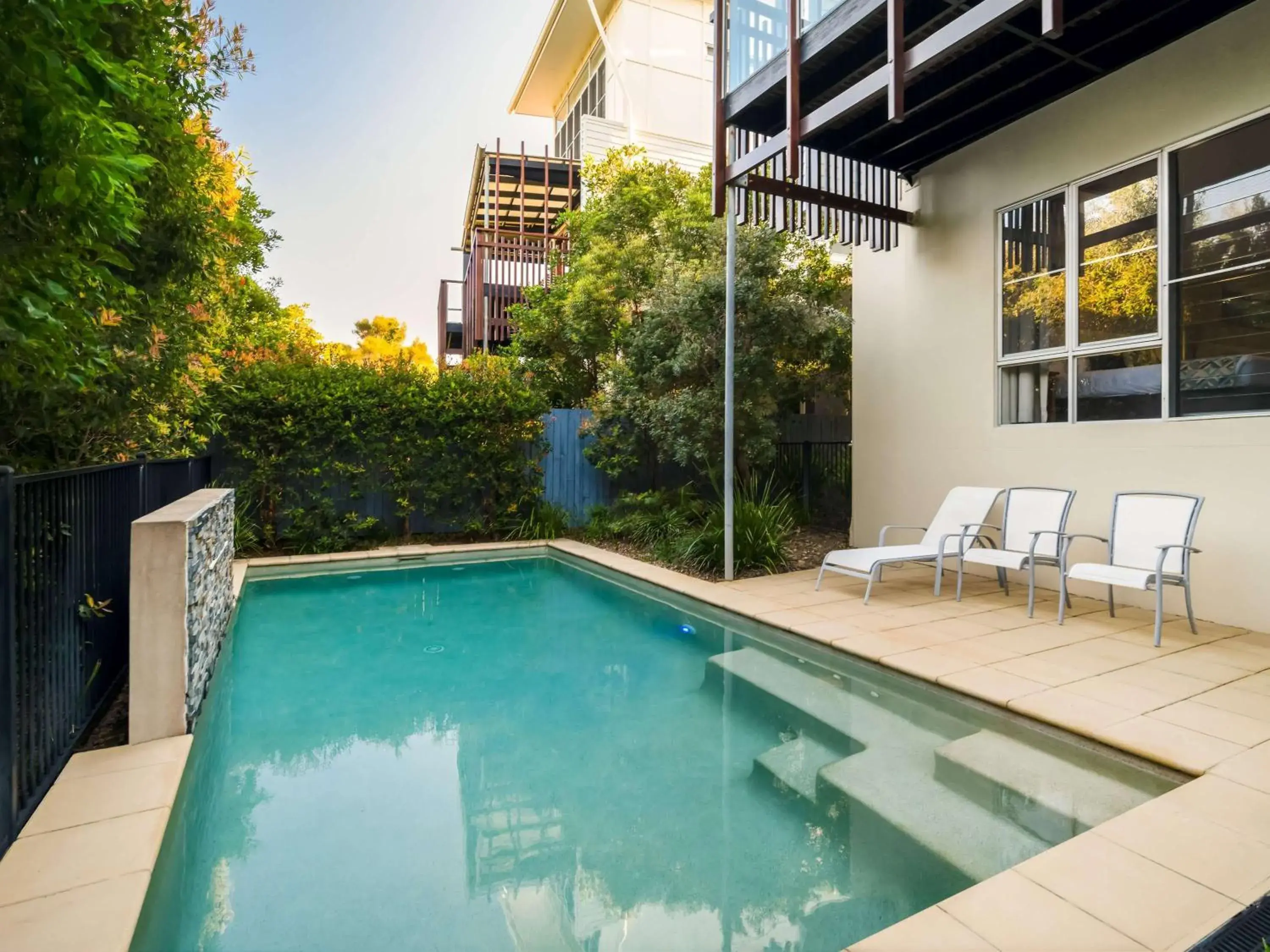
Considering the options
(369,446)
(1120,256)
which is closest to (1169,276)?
(1120,256)

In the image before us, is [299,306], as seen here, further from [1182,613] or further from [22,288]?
[1182,613]

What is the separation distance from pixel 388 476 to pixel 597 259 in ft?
14.0

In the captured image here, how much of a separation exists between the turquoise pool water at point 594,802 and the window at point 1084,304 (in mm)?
3258

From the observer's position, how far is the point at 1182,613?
16.6ft

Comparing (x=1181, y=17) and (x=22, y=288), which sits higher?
(x=1181, y=17)

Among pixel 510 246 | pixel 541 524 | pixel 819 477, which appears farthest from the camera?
pixel 510 246

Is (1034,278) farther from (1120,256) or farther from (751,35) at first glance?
(751,35)

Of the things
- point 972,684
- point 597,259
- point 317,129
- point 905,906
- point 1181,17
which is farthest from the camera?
point 317,129

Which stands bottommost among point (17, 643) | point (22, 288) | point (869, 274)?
point (17, 643)

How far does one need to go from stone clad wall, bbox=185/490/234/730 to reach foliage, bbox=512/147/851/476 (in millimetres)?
4606

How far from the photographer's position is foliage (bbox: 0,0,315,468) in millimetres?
1819

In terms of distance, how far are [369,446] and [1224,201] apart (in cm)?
861

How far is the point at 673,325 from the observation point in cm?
782

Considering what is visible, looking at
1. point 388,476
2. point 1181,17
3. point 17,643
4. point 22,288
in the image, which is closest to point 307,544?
point 388,476
